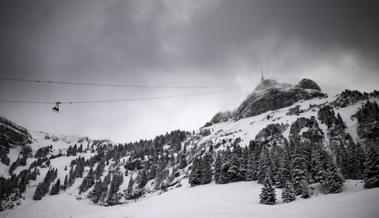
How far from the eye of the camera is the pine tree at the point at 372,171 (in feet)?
88.7

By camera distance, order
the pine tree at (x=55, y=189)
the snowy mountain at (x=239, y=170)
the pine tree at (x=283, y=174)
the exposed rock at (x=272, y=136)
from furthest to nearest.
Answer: the pine tree at (x=55, y=189), the exposed rock at (x=272, y=136), the pine tree at (x=283, y=174), the snowy mountain at (x=239, y=170)

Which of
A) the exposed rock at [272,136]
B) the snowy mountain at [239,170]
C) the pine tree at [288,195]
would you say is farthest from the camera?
the exposed rock at [272,136]

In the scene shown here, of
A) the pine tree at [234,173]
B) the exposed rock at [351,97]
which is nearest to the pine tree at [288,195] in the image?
the pine tree at [234,173]

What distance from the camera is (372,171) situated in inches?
1092

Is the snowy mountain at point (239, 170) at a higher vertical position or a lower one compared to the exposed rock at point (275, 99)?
lower

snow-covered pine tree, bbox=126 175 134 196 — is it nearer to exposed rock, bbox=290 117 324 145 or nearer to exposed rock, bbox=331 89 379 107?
exposed rock, bbox=290 117 324 145

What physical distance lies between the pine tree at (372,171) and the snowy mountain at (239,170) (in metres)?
0.10

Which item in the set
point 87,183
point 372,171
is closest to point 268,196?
point 372,171

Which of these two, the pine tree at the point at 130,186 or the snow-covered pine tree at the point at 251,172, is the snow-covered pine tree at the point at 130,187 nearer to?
the pine tree at the point at 130,186

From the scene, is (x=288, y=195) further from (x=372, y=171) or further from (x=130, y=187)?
(x=130, y=187)

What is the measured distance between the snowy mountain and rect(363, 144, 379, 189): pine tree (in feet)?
0.33

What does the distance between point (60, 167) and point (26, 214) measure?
65153 mm

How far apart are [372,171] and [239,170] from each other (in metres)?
34.3

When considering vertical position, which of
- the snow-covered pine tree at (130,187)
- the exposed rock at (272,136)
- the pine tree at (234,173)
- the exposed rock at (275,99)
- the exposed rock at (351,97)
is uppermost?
the exposed rock at (275,99)
